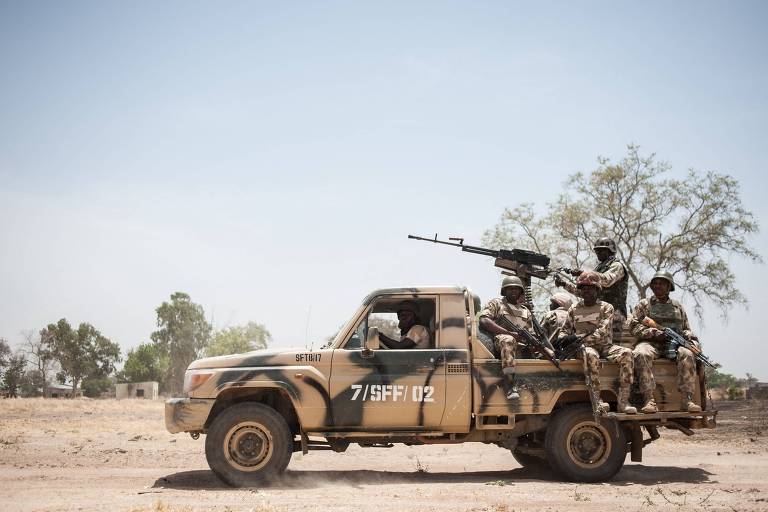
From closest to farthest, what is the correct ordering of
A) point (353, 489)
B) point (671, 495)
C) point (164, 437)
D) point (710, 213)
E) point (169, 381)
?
1. point (671, 495)
2. point (353, 489)
3. point (164, 437)
4. point (710, 213)
5. point (169, 381)

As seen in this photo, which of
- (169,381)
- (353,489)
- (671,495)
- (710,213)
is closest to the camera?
(671,495)

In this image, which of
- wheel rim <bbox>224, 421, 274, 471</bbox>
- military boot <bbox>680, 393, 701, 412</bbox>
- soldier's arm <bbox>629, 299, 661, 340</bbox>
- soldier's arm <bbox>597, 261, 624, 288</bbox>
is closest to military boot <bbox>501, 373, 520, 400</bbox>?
soldier's arm <bbox>629, 299, 661, 340</bbox>

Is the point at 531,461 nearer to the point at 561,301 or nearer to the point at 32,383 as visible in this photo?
the point at 561,301

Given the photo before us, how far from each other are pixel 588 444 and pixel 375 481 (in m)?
2.56

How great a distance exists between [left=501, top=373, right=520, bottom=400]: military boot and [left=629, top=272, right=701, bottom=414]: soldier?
144cm

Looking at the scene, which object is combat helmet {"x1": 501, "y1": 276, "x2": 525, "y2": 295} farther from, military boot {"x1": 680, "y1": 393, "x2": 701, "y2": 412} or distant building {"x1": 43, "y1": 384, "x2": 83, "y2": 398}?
distant building {"x1": 43, "y1": 384, "x2": 83, "y2": 398}

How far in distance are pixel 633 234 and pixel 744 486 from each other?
2542 centimetres

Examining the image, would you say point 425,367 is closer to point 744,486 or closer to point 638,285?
point 744,486

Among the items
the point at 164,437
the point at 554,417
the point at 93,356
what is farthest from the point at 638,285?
the point at 93,356

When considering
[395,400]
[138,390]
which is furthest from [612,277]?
[138,390]

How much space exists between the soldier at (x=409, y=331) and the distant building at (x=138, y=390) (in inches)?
2095

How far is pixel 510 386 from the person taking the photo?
27.3 feet

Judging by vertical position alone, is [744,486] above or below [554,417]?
below

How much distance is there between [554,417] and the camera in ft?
28.1
